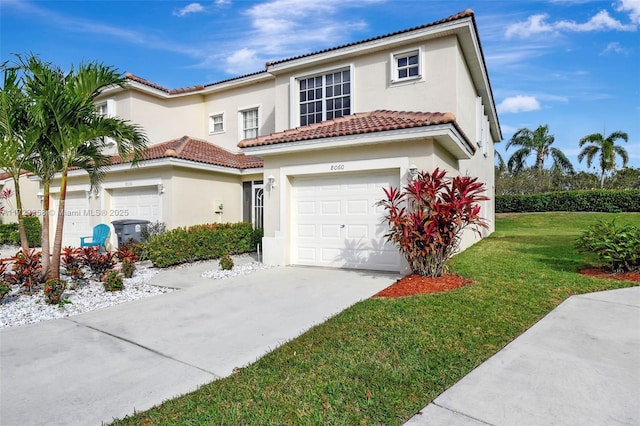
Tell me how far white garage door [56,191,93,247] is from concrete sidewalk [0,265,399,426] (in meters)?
11.0

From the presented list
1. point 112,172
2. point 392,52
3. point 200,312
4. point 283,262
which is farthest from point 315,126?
point 112,172

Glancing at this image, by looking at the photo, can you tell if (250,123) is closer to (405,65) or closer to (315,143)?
(405,65)

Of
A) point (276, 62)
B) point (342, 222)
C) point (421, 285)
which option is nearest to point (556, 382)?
point (421, 285)

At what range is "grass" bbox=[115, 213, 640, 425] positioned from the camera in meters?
3.20

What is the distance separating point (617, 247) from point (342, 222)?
630 centimetres

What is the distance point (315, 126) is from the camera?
11.6 m

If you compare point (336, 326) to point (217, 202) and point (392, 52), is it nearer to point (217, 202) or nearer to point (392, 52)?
point (392, 52)

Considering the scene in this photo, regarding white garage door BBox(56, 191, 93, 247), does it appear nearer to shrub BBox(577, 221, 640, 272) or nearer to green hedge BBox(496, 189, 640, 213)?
shrub BBox(577, 221, 640, 272)

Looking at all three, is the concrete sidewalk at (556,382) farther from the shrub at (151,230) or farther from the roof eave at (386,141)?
the shrub at (151,230)

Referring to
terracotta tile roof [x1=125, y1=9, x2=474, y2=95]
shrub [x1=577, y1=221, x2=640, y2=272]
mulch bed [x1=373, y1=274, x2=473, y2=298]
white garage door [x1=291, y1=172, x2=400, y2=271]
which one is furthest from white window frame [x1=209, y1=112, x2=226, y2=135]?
shrub [x1=577, y1=221, x2=640, y2=272]

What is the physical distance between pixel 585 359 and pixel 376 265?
5821 millimetres

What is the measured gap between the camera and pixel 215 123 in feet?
A: 61.0

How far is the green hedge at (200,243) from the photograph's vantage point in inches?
425

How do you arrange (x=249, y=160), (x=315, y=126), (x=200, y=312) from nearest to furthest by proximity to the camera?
(x=200, y=312) → (x=315, y=126) → (x=249, y=160)
